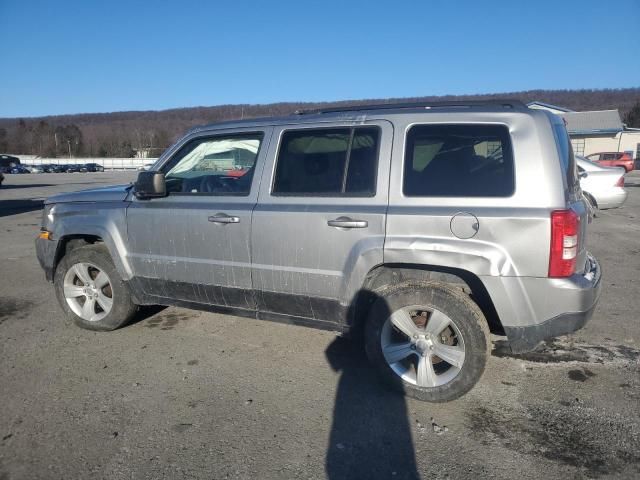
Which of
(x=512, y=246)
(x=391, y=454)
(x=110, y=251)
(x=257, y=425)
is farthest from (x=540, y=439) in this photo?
(x=110, y=251)

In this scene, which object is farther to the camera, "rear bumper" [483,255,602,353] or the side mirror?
the side mirror

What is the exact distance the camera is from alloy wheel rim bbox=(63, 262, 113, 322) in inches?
167

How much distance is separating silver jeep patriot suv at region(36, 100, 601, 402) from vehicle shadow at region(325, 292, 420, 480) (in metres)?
0.20

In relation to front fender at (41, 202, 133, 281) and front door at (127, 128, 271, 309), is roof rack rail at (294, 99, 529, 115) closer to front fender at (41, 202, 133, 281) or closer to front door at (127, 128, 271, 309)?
front door at (127, 128, 271, 309)

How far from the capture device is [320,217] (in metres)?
3.20

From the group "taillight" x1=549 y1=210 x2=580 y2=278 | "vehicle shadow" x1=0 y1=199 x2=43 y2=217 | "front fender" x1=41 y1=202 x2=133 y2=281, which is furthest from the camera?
"vehicle shadow" x1=0 y1=199 x2=43 y2=217

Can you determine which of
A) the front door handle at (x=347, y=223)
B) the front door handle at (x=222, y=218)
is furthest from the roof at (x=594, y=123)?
the front door handle at (x=222, y=218)

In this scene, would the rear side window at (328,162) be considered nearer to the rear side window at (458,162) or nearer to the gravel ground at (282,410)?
the rear side window at (458,162)

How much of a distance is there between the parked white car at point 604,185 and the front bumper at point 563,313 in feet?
28.8

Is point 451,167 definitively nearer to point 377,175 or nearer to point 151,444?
point 377,175

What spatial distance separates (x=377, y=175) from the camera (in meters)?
3.13

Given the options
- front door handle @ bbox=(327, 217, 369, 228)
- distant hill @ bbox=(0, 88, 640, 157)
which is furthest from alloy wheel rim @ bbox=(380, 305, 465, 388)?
distant hill @ bbox=(0, 88, 640, 157)

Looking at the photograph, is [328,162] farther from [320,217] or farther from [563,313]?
[563,313]

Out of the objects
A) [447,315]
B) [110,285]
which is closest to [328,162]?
[447,315]
